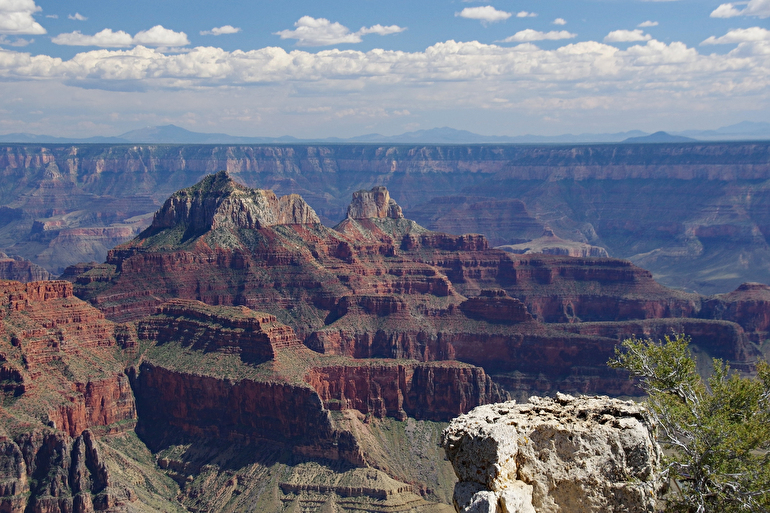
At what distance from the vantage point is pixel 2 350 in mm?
104562

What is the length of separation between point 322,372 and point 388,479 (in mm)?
17561

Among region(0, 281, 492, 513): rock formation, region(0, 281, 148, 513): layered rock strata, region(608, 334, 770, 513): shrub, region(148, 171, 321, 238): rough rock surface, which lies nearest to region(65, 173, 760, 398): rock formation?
region(148, 171, 321, 238): rough rock surface

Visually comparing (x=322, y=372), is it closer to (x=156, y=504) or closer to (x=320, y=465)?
(x=320, y=465)

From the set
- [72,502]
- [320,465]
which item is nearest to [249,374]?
[320,465]

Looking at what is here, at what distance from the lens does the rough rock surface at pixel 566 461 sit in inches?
1115

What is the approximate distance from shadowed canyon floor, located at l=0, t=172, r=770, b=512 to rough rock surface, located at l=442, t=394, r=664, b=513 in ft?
229

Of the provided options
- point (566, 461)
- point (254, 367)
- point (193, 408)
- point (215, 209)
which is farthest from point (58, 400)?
point (566, 461)

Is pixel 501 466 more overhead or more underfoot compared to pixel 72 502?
more overhead

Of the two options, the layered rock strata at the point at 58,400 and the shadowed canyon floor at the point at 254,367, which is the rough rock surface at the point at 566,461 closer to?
the shadowed canyon floor at the point at 254,367

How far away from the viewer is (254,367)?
11325 cm

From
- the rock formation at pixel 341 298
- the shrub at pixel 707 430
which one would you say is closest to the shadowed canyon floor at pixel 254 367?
the rock formation at pixel 341 298

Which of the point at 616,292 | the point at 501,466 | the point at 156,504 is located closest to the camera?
the point at 501,466

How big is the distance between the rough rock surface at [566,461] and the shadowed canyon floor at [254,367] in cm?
6989

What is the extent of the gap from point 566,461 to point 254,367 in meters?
87.0
